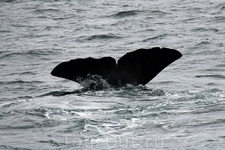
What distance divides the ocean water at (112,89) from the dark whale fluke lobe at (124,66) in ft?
0.94

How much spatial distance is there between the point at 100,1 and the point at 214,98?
21360 millimetres

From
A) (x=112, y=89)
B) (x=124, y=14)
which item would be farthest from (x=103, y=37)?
(x=112, y=89)

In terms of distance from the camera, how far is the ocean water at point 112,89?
27.1ft

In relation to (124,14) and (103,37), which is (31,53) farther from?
(124,14)

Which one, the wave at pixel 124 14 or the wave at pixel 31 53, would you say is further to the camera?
the wave at pixel 124 14

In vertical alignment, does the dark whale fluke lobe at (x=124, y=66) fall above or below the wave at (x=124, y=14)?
above

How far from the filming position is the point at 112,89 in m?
11.0

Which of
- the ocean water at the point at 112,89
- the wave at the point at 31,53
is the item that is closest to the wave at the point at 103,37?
the ocean water at the point at 112,89

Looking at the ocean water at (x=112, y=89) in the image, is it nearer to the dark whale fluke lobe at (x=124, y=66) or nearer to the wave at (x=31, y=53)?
the wave at (x=31, y=53)

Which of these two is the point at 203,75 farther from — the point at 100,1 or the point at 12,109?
the point at 100,1

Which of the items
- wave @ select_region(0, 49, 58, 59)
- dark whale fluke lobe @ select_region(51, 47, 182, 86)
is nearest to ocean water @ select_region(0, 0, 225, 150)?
wave @ select_region(0, 49, 58, 59)

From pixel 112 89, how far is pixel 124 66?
1.94 ft

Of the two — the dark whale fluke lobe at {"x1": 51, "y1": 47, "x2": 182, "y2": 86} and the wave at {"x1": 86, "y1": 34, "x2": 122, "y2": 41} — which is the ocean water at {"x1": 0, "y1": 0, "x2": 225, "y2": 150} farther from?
the dark whale fluke lobe at {"x1": 51, "y1": 47, "x2": 182, "y2": 86}

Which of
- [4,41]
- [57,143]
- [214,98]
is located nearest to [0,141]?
[57,143]
